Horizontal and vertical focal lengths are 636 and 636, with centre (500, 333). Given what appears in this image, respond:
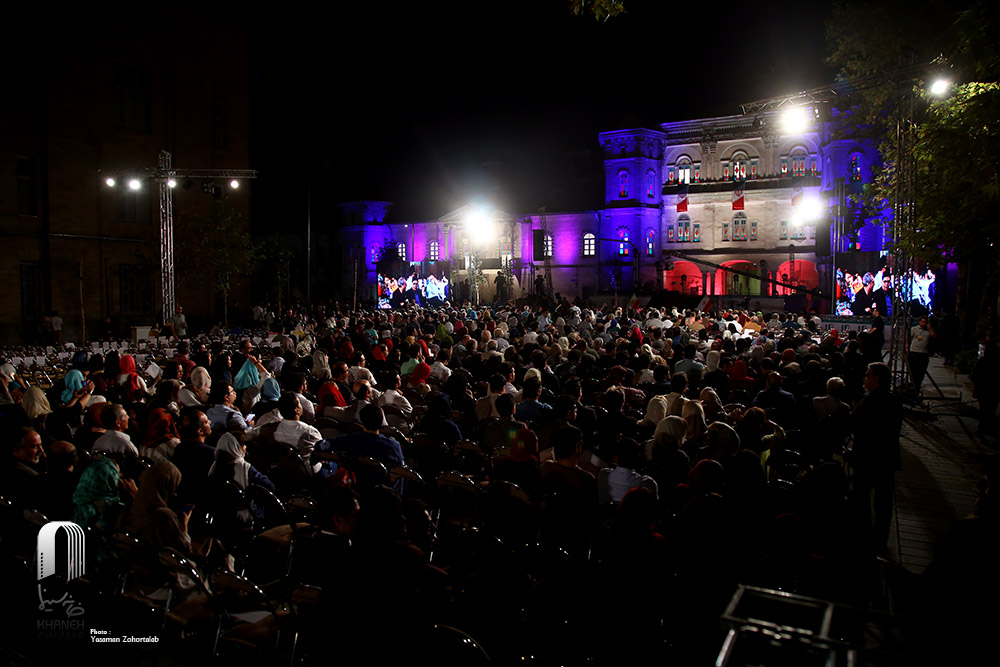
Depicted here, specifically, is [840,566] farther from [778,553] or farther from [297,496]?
[297,496]

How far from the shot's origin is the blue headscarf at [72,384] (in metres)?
9.60

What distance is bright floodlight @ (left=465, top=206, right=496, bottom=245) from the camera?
2258 inches

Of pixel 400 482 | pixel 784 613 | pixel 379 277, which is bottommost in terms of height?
pixel 400 482

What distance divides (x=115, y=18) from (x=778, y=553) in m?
31.5

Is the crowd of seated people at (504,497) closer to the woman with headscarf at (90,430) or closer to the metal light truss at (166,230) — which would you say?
the woman with headscarf at (90,430)

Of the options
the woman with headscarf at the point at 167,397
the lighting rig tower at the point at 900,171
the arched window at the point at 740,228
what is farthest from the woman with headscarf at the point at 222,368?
the arched window at the point at 740,228

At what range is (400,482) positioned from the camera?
6438 millimetres

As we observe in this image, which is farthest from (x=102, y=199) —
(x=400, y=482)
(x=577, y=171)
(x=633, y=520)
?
(x=577, y=171)

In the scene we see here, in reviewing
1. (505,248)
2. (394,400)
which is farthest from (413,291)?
(394,400)

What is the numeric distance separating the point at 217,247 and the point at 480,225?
32809mm

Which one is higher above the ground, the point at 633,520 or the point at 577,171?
the point at 577,171

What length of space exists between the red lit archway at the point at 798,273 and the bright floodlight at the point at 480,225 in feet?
80.3

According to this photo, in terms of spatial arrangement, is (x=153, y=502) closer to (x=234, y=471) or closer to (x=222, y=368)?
(x=234, y=471)

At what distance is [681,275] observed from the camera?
5150 centimetres
